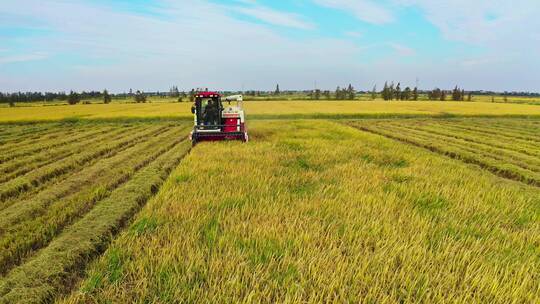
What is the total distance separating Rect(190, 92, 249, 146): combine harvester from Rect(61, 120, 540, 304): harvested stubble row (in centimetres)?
706

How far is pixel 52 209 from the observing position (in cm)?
588

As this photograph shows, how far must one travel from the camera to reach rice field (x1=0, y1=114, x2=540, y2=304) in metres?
2.83

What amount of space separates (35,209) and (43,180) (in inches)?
111

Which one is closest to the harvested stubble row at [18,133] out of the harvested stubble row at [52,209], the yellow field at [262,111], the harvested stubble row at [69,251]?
the yellow field at [262,111]

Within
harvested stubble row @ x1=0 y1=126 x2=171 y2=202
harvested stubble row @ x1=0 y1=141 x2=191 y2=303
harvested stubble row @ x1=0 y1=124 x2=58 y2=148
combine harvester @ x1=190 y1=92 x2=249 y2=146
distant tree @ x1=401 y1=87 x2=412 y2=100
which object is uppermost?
distant tree @ x1=401 y1=87 x2=412 y2=100

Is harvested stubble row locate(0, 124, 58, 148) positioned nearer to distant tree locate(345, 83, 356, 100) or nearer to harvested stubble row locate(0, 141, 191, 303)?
harvested stubble row locate(0, 141, 191, 303)

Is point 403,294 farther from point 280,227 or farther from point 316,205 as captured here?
point 316,205

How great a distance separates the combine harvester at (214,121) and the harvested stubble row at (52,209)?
415 cm

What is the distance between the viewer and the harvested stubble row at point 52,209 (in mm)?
4395

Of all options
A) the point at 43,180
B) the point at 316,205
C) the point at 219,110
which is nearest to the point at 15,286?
the point at 316,205

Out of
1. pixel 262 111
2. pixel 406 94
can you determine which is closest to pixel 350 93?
pixel 406 94

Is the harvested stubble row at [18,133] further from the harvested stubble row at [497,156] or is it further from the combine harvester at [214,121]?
the harvested stubble row at [497,156]

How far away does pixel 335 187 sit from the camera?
6258 mm

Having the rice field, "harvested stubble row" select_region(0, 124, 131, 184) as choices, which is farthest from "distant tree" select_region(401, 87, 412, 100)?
"harvested stubble row" select_region(0, 124, 131, 184)
